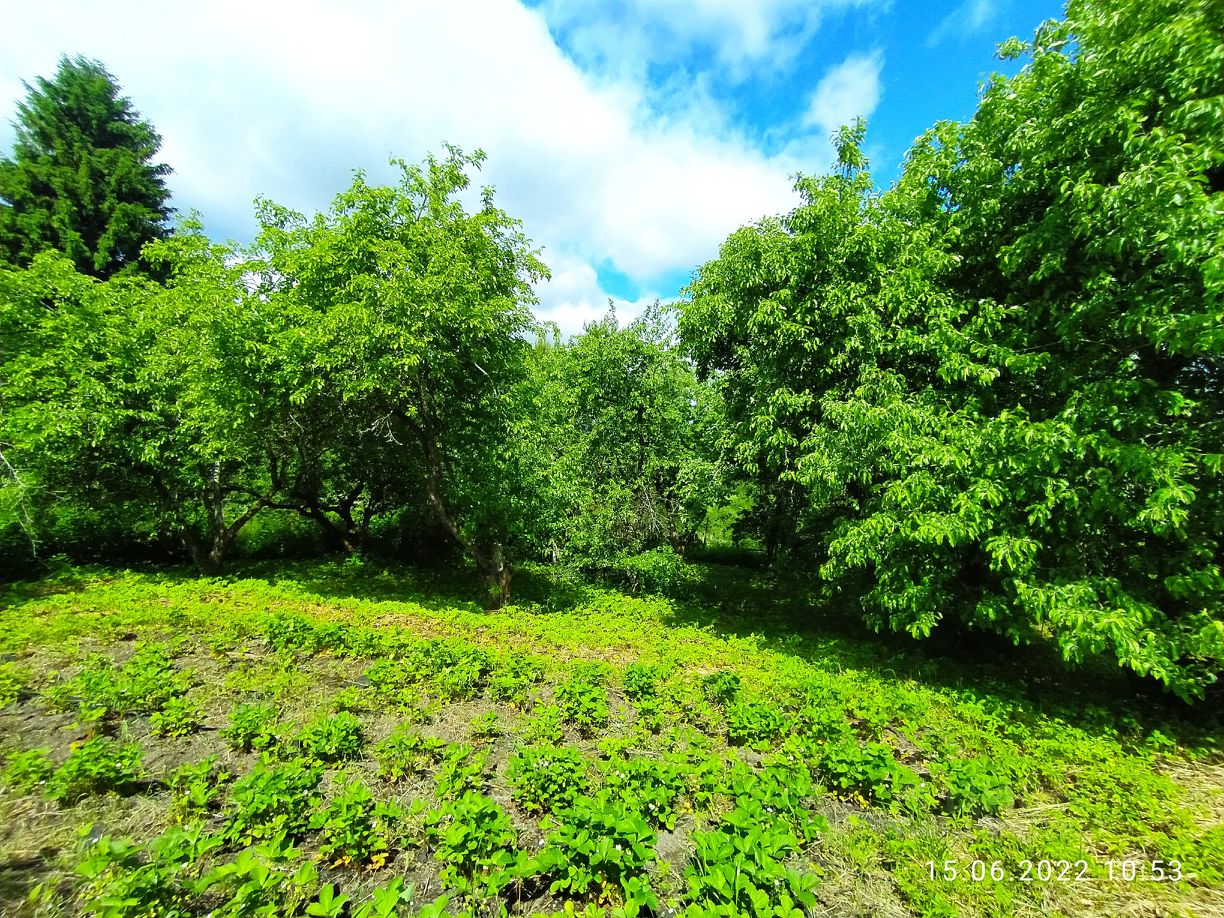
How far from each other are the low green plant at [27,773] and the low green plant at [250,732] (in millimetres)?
1176

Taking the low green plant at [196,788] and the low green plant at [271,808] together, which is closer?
the low green plant at [271,808]

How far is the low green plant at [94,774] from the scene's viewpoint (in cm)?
389

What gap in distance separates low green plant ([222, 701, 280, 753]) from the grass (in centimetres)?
2

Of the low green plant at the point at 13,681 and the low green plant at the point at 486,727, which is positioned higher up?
the low green plant at the point at 486,727

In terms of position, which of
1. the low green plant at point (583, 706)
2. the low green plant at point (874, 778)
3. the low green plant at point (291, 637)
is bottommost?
the low green plant at point (291, 637)

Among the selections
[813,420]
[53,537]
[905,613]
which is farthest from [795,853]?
[53,537]

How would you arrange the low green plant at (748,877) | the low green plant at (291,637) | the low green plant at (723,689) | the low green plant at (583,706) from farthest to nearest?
1. the low green plant at (291,637)
2. the low green plant at (723,689)
3. the low green plant at (583,706)
4. the low green plant at (748,877)

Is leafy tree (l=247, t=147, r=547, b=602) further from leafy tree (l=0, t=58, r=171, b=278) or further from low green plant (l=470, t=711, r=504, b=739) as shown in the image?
leafy tree (l=0, t=58, r=171, b=278)

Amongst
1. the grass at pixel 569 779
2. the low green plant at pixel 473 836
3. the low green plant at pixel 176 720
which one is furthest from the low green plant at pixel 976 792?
the low green plant at pixel 176 720

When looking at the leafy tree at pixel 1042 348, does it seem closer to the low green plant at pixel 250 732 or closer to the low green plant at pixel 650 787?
the low green plant at pixel 650 787

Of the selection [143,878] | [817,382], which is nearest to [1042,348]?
[817,382]

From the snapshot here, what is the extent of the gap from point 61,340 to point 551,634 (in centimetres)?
1366

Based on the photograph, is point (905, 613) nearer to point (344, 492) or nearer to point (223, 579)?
point (223, 579)

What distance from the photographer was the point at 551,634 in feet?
31.8
